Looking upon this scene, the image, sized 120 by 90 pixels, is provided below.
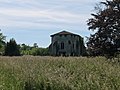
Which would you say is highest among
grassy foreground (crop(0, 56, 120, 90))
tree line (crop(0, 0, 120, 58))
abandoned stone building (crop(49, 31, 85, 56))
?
abandoned stone building (crop(49, 31, 85, 56))

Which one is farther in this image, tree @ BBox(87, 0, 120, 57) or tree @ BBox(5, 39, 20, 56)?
tree @ BBox(5, 39, 20, 56)

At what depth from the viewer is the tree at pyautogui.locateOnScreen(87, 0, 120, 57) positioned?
64.7 ft

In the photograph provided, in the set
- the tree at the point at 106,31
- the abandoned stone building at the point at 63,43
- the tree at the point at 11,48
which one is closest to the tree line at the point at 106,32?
the tree at the point at 106,31

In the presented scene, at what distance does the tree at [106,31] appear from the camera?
776 inches

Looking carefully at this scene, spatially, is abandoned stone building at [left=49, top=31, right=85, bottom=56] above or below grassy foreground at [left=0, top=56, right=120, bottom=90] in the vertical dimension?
above

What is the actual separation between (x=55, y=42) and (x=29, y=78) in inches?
3125

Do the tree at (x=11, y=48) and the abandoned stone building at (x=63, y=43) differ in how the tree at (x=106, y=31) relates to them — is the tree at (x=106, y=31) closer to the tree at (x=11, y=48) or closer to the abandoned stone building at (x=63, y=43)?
the tree at (x=11, y=48)

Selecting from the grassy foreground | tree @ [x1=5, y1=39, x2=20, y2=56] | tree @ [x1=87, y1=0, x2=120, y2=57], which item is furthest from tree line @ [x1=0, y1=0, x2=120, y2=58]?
tree @ [x1=5, y1=39, x2=20, y2=56]

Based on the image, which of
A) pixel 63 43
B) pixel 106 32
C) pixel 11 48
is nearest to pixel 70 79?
pixel 106 32

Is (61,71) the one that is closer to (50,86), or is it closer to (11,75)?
(50,86)

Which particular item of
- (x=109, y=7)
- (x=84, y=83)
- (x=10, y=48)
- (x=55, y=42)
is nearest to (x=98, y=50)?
(x=109, y=7)

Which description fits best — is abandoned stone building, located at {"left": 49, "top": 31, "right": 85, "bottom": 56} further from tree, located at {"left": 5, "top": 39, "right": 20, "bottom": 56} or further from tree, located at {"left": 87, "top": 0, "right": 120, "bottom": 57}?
tree, located at {"left": 87, "top": 0, "right": 120, "bottom": 57}

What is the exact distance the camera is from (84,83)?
10281 mm

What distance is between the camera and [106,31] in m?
19.8
